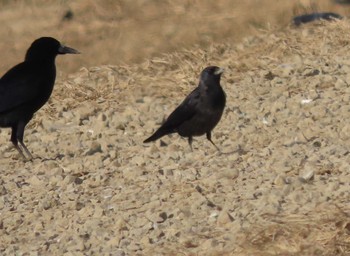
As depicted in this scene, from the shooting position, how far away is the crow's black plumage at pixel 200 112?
35.5 ft

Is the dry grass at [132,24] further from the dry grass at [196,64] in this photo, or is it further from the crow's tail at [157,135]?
the crow's tail at [157,135]

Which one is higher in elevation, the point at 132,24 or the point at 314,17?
the point at 314,17

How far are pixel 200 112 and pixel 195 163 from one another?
40.0 inches

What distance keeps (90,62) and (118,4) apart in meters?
3.07

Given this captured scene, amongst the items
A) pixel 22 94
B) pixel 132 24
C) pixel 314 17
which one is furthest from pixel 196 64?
pixel 132 24

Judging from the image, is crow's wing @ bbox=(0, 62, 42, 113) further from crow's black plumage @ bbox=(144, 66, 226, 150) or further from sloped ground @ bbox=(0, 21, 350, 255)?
crow's black plumage @ bbox=(144, 66, 226, 150)

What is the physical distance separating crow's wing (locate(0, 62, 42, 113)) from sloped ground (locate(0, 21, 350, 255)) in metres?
0.43

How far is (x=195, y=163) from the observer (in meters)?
9.99

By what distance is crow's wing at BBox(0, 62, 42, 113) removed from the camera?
11648mm

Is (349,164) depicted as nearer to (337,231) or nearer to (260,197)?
(260,197)

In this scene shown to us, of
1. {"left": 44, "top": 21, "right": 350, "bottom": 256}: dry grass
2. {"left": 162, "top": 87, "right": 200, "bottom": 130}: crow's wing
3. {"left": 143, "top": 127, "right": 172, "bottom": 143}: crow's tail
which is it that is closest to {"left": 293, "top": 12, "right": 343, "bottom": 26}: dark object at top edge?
{"left": 44, "top": 21, "right": 350, "bottom": 256}: dry grass

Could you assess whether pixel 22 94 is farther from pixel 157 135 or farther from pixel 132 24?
pixel 132 24

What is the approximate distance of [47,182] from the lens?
10.1 meters

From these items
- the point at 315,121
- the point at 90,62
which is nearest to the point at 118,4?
the point at 90,62
